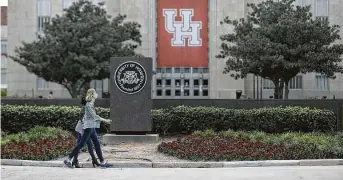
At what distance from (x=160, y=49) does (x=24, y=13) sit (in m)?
11.8

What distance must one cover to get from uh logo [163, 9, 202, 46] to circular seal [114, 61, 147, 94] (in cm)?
2304

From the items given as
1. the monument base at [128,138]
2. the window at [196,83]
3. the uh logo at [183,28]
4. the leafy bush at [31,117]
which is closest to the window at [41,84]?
the uh logo at [183,28]

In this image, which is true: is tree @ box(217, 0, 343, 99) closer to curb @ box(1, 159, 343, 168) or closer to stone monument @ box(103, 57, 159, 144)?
stone monument @ box(103, 57, 159, 144)

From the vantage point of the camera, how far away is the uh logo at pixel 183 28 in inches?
1587

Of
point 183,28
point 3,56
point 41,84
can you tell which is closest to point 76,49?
point 183,28

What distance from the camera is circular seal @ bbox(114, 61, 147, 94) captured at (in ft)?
56.9

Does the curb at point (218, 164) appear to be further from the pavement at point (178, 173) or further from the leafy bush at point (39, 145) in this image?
the leafy bush at point (39, 145)

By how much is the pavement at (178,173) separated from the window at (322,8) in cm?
3167

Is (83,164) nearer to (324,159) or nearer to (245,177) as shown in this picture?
(245,177)

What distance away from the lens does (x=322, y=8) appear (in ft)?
137

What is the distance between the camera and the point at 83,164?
486 inches

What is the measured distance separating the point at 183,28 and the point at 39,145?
2703cm

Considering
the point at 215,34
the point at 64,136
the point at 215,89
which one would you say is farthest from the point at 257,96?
the point at 64,136

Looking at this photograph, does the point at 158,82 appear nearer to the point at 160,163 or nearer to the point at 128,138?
the point at 128,138
